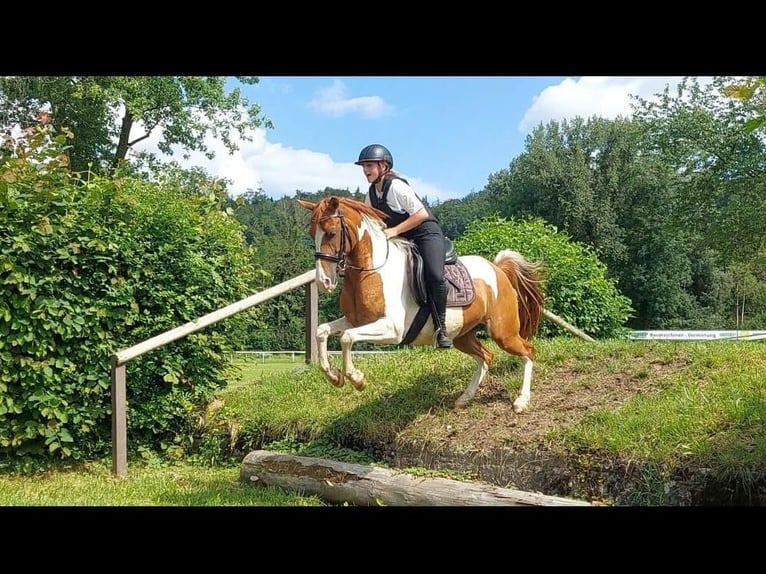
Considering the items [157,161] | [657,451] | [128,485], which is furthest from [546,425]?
[157,161]

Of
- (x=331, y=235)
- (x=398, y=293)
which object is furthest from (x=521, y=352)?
(x=331, y=235)

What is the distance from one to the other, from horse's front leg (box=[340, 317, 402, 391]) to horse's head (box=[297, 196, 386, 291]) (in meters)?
0.39

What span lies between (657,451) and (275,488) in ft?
10.2

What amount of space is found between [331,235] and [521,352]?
234 centimetres

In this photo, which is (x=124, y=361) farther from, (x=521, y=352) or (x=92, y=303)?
(x=521, y=352)

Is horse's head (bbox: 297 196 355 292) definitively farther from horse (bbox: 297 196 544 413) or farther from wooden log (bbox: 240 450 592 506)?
wooden log (bbox: 240 450 592 506)

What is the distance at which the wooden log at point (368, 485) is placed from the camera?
4.82 metres

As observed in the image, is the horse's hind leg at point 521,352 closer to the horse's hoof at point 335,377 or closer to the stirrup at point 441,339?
the stirrup at point 441,339

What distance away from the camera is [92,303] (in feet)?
22.5

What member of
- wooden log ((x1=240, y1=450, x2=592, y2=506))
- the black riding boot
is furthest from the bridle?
wooden log ((x1=240, y1=450, x2=592, y2=506))

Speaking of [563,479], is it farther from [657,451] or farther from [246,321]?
[246,321]

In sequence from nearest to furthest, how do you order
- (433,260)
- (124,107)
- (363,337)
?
(363,337) → (433,260) → (124,107)

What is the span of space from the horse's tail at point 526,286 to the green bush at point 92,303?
10.5 ft

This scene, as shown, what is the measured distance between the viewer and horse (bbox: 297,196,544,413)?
5.11 metres
